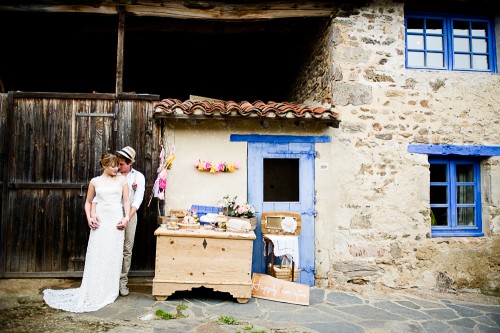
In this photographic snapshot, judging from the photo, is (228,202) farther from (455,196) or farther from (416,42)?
(416,42)

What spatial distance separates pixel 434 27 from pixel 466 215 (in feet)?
11.9

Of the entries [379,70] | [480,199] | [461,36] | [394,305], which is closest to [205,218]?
[394,305]

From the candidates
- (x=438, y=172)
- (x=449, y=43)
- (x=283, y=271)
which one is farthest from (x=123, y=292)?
(x=449, y=43)

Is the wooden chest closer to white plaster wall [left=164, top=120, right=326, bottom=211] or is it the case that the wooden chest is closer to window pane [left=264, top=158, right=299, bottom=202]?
white plaster wall [left=164, top=120, right=326, bottom=211]

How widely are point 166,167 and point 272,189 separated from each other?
3.28 m

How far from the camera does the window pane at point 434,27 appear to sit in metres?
6.32

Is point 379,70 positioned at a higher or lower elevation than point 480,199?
higher

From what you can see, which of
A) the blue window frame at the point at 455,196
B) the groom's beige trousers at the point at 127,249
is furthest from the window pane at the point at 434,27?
the groom's beige trousers at the point at 127,249

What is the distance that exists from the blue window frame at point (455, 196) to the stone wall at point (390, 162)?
0.19 m

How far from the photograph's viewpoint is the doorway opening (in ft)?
21.5

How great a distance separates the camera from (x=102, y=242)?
177 inches

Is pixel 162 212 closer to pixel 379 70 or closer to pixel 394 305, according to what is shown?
pixel 394 305

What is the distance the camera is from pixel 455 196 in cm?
622

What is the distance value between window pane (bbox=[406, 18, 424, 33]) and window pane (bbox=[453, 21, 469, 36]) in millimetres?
656
